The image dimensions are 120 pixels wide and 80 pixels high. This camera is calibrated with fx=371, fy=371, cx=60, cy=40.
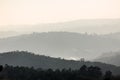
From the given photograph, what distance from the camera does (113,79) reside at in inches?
7475

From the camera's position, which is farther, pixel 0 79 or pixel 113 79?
pixel 113 79

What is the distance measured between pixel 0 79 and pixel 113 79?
2554 inches

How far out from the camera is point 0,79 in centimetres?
15062
